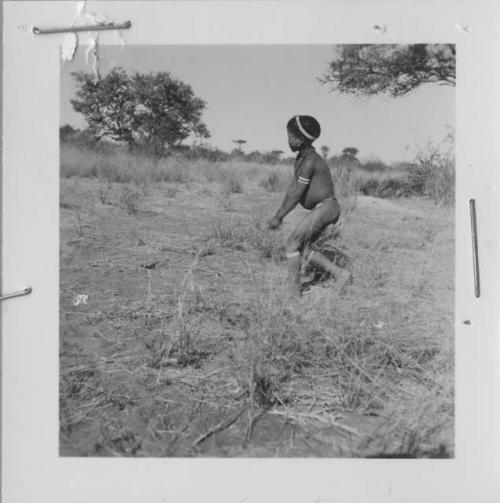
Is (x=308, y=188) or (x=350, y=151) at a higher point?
(x=350, y=151)

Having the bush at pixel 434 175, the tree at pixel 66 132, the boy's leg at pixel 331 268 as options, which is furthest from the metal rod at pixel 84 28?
the bush at pixel 434 175

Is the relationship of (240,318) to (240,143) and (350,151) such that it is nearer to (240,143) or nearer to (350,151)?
(240,143)

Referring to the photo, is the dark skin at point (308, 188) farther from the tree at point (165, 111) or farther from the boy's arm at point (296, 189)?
the tree at point (165, 111)

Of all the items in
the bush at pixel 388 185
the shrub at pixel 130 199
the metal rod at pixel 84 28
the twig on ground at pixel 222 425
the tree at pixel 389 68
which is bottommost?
the twig on ground at pixel 222 425

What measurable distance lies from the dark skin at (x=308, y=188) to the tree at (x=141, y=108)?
0.45 m

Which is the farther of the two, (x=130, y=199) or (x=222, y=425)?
(x=130, y=199)

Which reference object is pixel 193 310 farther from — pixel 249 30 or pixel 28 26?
pixel 28 26

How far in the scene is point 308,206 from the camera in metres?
2.74

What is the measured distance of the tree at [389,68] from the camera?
8.70ft

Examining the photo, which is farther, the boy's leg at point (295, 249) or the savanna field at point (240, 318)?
the boy's leg at point (295, 249)

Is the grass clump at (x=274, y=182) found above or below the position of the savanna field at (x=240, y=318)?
above

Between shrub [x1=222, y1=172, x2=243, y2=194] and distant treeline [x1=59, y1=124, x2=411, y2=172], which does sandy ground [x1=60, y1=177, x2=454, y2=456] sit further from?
distant treeline [x1=59, y1=124, x2=411, y2=172]

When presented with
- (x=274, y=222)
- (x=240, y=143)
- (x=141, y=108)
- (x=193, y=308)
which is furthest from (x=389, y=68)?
(x=193, y=308)

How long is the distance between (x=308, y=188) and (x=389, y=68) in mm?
650
